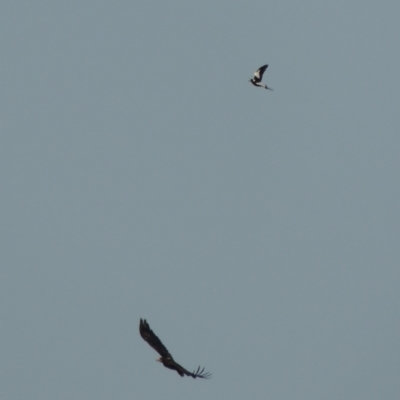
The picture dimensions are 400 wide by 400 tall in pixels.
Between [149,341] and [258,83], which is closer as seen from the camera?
[149,341]

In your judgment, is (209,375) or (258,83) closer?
(209,375)

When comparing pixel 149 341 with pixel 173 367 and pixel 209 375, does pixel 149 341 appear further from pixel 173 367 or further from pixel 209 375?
pixel 209 375

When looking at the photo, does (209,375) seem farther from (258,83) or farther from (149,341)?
(258,83)

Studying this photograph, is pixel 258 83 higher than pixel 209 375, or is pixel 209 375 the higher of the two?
pixel 258 83

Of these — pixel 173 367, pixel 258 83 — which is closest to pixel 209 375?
pixel 173 367

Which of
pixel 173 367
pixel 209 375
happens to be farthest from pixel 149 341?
pixel 209 375

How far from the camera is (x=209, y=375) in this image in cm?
6544

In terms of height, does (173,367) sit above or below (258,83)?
below

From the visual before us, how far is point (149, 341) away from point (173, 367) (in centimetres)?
217

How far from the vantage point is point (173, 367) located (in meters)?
70.2

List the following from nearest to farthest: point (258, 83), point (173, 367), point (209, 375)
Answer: point (209, 375), point (173, 367), point (258, 83)

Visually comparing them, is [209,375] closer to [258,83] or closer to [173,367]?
[173,367]

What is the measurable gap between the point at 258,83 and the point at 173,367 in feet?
90.0

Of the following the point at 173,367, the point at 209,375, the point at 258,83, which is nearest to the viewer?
the point at 209,375
